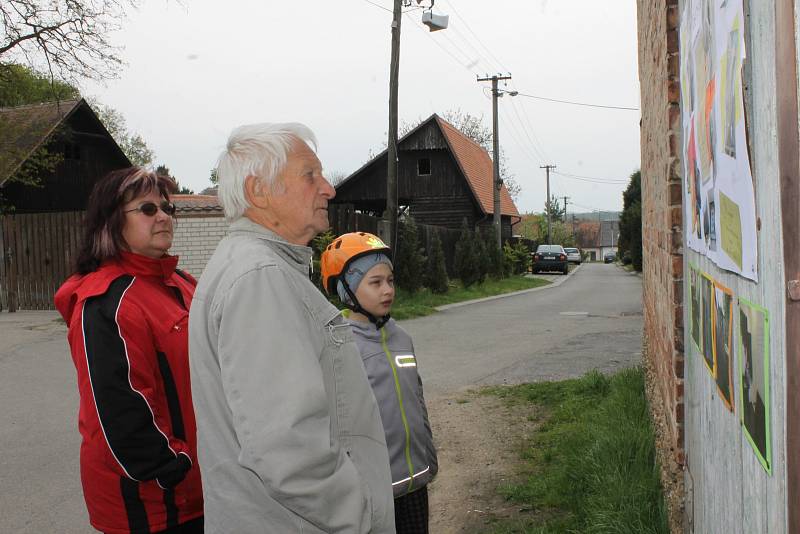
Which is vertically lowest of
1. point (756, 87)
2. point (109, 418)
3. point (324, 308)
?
point (109, 418)

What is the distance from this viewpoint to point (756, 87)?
4.24 ft

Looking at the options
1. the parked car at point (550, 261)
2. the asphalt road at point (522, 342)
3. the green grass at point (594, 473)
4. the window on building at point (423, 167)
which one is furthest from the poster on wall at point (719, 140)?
the parked car at point (550, 261)

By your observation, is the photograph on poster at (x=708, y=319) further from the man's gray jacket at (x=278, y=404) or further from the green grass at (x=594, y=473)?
the green grass at (x=594, y=473)

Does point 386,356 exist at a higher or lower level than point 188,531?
higher

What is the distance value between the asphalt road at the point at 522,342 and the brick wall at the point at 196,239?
5866mm

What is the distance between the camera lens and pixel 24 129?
22.5 meters

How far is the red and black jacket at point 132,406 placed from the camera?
7.28 feet

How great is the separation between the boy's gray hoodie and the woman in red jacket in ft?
2.51

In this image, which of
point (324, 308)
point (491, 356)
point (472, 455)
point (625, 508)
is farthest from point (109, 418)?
point (491, 356)

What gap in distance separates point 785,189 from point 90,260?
2.18 meters

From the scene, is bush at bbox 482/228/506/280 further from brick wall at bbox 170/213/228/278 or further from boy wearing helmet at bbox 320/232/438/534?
boy wearing helmet at bbox 320/232/438/534

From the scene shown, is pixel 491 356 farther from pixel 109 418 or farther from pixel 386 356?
pixel 109 418

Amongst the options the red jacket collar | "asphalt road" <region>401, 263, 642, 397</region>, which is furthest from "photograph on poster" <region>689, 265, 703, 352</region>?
"asphalt road" <region>401, 263, 642, 397</region>

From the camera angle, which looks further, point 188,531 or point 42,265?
point 42,265
